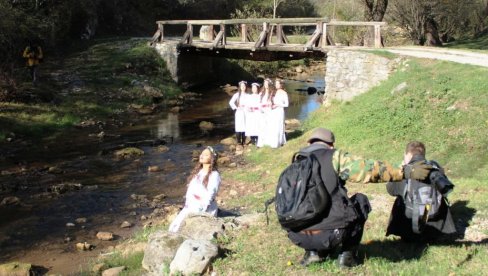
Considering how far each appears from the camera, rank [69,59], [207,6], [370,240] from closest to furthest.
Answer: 1. [370,240]
2. [69,59]
3. [207,6]

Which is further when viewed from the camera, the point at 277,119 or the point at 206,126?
the point at 206,126

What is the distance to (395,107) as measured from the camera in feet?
46.3

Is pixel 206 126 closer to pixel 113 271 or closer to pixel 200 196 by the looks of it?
pixel 200 196

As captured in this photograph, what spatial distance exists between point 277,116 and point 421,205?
Result: 10.1m

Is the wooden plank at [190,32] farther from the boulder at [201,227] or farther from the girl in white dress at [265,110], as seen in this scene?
the boulder at [201,227]

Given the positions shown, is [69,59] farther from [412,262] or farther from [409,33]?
[412,262]

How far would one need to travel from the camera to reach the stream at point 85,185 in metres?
9.50

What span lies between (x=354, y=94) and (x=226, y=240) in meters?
12.6

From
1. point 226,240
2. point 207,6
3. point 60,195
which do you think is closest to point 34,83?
point 60,195

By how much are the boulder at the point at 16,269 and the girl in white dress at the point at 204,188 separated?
2.35m

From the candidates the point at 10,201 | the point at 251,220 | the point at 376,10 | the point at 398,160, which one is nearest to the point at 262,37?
the point at 376,10

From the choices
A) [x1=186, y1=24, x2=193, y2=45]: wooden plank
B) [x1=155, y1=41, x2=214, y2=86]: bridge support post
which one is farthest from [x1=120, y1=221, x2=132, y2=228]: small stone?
[x1=155, y1=41, x2=214, y2=86]: bridge support post

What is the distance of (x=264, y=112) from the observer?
15703 millimetres

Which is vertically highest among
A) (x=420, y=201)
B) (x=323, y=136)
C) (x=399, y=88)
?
(x=323, y=136)
